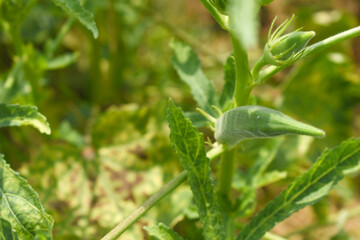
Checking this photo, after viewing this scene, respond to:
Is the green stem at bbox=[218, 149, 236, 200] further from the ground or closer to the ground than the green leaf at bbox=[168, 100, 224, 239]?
further from the ground

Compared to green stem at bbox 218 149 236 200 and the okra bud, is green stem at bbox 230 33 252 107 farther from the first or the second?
green stem at bbox 218 149 236 200

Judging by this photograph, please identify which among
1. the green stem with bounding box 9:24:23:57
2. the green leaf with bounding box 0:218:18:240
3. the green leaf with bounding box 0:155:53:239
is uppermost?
the green stem with bounding box 9:24:23:57

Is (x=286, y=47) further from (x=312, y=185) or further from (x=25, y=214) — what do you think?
(x=25, y=214)

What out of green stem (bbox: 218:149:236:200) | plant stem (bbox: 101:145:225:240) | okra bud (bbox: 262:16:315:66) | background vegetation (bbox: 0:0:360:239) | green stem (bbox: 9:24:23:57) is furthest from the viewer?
background vegetation (bbox: 0:0:360:239)

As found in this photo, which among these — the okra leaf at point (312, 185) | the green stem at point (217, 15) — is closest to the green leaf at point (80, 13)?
the green stem at point (217, 15)

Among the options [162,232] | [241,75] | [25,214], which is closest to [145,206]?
[162,232]

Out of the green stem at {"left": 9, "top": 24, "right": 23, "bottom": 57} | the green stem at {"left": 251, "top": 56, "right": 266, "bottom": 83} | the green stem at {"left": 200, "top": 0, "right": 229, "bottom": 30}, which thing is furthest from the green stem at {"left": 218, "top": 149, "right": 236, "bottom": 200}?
the green stem at {"left": 9, "top": 24, "right": 23, "bottom": 57}

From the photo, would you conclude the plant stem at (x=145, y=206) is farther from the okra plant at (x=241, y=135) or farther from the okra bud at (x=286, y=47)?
the okra bud at (x=286, y=47)
